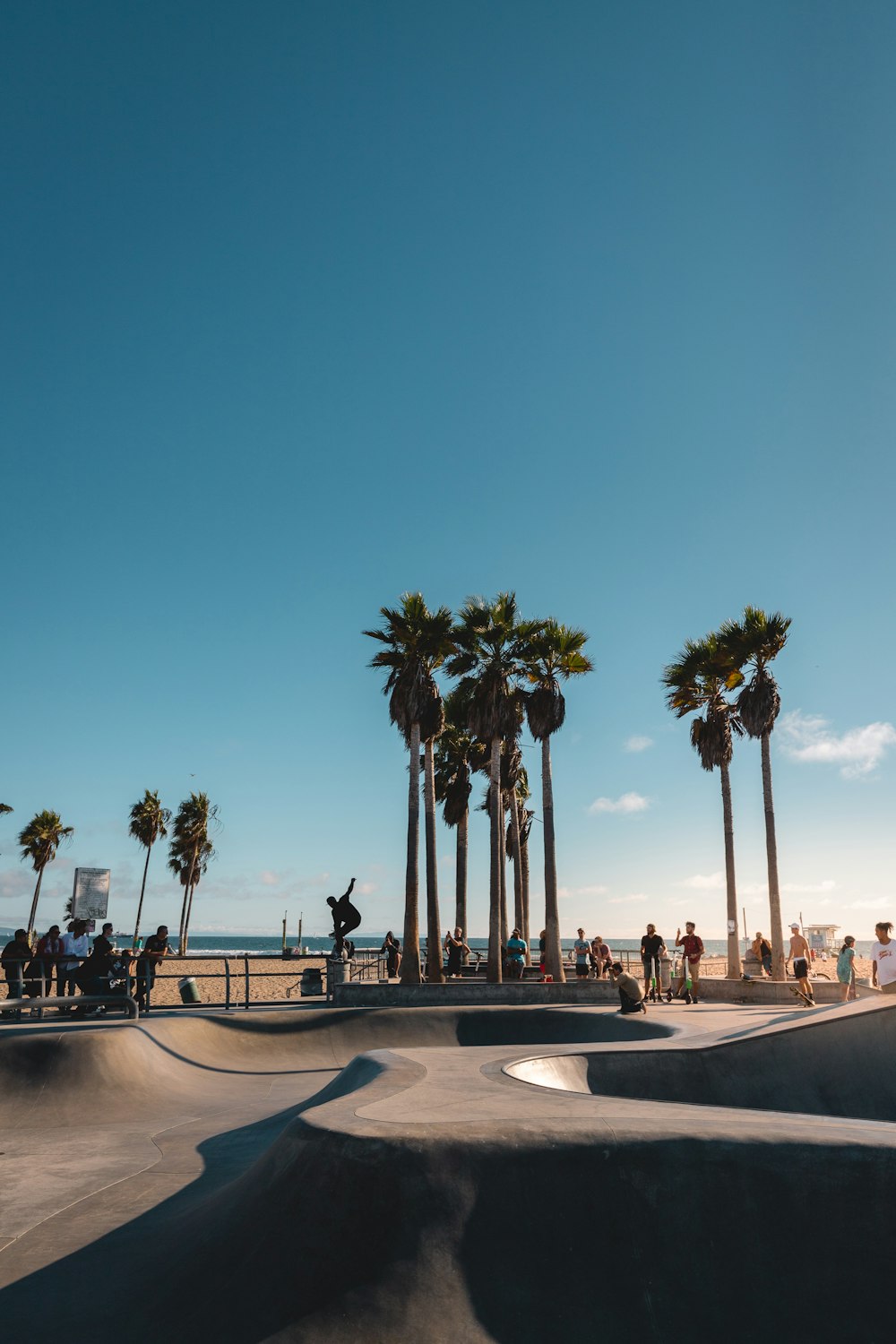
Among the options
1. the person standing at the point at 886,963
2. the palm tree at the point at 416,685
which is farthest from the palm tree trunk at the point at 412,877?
the person standing at the point at 886,963

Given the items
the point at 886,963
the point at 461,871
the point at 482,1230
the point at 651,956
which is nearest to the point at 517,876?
the point at 461,871

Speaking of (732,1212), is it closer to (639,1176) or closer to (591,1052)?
(639,1176)

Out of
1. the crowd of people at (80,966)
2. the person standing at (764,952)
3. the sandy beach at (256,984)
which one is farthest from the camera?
the sandy beach at (256,984)

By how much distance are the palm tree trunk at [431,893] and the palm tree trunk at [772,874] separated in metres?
9.93

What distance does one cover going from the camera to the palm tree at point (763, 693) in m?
26.8

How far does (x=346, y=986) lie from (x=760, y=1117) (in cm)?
1566

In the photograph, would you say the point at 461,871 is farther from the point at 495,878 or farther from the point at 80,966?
the point at 80,966

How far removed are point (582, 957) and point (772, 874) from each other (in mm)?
6420

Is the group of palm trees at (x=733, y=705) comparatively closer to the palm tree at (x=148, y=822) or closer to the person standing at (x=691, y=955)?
the person standing at (x=691, y=955)

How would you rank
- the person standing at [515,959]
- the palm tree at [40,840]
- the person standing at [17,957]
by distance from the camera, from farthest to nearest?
the palm tree at [40,840] → the person standing at [515,959] → the person standing at [17,957]

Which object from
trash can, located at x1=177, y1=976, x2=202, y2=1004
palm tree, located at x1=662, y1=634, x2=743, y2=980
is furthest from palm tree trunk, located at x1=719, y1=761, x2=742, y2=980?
trash can, located at x1=177, y1=976, x2=202, y2=1004

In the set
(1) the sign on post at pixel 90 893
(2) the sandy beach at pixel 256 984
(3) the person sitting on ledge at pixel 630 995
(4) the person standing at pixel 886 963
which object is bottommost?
(2) the sandy beach at pixel 256 984

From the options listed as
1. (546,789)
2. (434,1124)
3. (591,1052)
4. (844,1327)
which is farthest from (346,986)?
(844,1327)

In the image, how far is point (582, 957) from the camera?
26.9 metres
